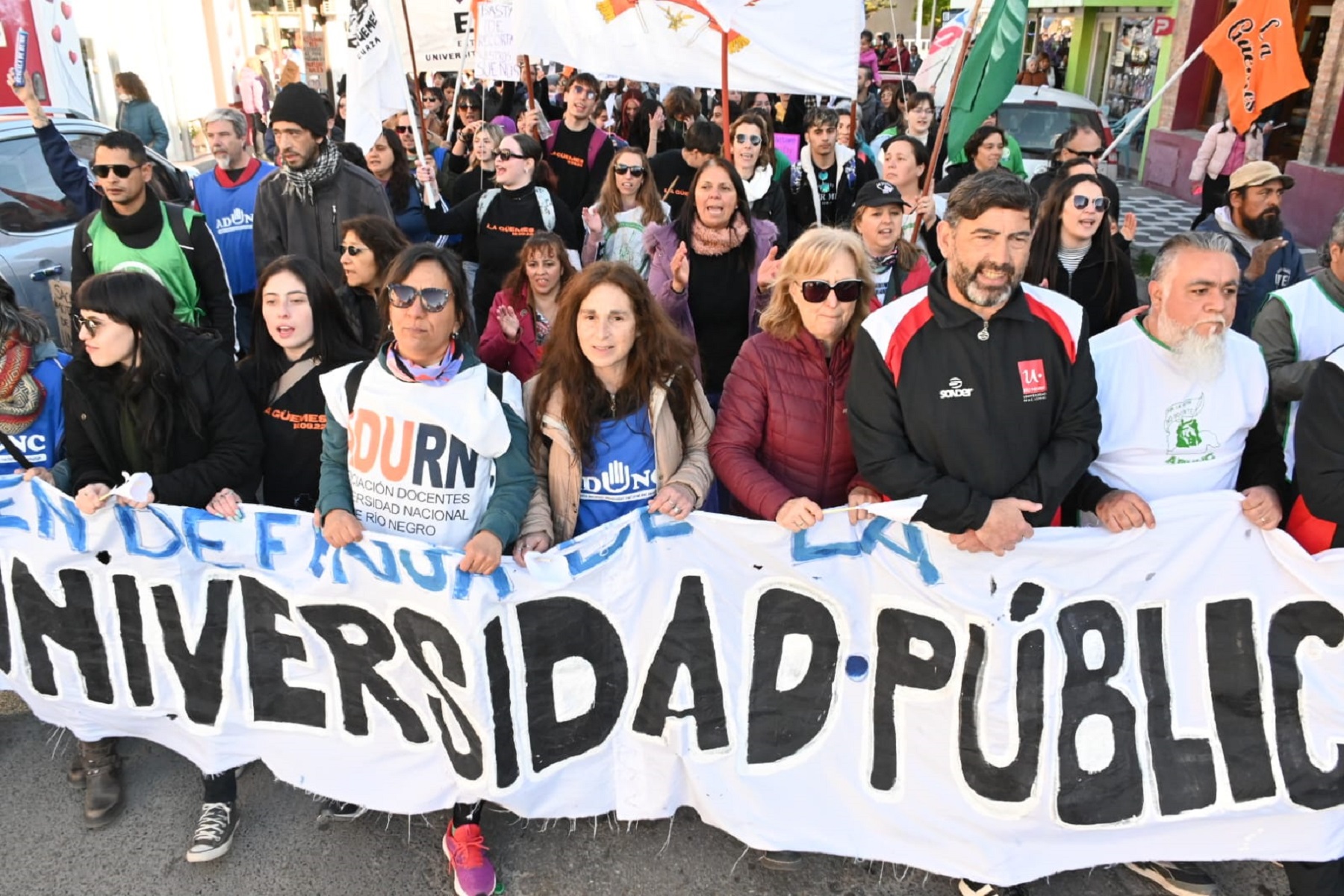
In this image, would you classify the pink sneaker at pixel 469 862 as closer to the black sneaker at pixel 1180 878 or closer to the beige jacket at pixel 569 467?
the beige jacket at pixel 569 467

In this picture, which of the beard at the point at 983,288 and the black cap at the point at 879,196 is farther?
the black cap at the point at 879,196

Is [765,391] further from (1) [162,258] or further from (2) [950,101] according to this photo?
(1) [162,258]

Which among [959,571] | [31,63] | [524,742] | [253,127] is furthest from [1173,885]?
[253,127]

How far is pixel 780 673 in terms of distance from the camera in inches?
117

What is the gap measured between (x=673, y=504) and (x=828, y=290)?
0.80m

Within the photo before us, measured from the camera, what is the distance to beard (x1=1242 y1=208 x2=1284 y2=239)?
475cm

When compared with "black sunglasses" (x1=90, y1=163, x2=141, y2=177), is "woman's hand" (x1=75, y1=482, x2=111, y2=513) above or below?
below

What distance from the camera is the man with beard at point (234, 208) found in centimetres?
550

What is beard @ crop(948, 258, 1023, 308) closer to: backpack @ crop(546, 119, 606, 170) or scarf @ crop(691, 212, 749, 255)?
scarf @ crop(691, 212, 749, 255)

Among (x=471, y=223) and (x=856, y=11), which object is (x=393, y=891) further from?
(x=856, y=11)

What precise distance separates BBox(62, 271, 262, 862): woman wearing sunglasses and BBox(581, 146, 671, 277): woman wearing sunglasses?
7.78ft

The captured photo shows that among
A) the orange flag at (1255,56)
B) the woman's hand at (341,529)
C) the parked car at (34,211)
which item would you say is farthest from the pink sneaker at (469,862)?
the orange flag at (1255,56)

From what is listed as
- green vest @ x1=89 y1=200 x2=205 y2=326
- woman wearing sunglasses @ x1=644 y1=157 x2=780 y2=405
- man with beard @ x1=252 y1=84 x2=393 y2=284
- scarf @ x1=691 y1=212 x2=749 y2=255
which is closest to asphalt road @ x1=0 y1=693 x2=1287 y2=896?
woman wearing sunglasses @ x1=644 y1=157 x2=780 y2=405

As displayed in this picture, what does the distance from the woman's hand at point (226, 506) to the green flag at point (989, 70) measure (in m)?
3.58
